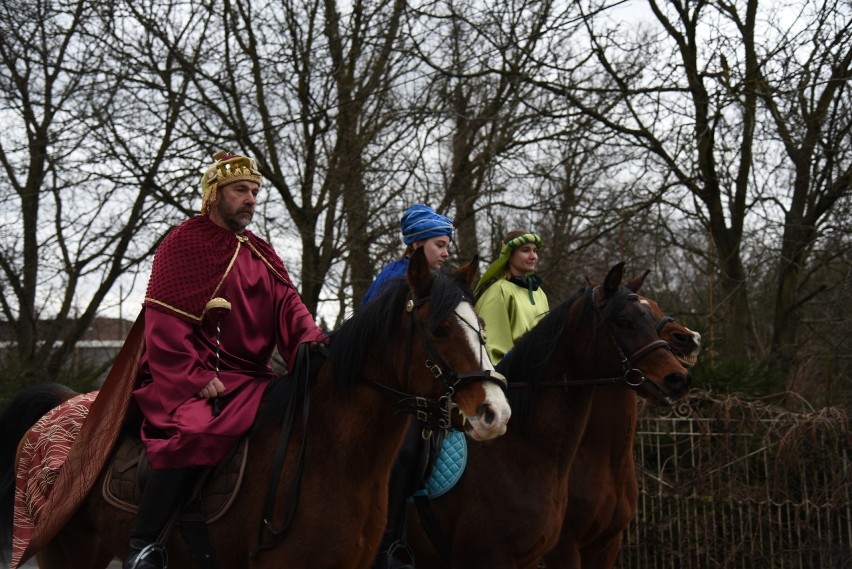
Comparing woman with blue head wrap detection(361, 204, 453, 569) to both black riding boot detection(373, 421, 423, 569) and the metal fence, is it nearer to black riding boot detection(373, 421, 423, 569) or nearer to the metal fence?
black riding boot detection(373, 421, 423, 569)

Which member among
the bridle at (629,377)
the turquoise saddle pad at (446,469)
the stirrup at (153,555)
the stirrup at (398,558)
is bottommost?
the stirrup at (398,558)

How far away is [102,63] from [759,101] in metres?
7.96

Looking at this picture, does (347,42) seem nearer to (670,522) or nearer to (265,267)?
(670,522)

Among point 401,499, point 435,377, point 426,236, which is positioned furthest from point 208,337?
point 426,236

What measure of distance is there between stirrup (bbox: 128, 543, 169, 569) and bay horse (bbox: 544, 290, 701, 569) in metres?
2.50

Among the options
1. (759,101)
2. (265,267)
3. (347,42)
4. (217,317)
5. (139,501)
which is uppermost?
(347,42)

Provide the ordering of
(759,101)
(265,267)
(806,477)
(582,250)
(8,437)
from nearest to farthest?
1. (265,267)
2. (8,437)
3. (806,477)
4. (759,101)
5. (582,250)

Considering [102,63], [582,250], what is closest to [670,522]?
[582,250]

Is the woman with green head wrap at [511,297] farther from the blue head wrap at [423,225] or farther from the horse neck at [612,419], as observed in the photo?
the blue head wrap at [423,225]

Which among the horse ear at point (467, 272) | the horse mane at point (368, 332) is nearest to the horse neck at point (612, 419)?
the horse ear at point (467, 272)

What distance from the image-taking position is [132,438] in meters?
4.10

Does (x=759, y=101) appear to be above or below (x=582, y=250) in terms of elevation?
above

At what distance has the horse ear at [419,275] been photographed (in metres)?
3.63

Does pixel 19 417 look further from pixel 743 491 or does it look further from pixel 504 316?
pixel 743 491
